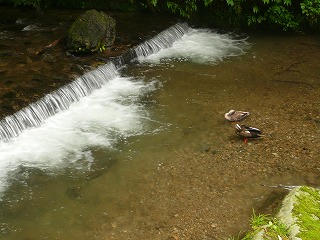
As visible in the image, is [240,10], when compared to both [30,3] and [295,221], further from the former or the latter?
[295,221]

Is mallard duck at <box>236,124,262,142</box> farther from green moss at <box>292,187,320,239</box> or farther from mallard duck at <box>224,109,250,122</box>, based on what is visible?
green moss at <box>292,187,320,239</box>

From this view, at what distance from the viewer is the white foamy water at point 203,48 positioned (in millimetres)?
11094

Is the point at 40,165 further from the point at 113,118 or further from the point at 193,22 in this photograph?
the point at 193,22

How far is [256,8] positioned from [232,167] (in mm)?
7105

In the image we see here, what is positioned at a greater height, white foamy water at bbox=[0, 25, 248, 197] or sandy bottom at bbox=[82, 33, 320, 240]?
white foamy water at bbox=[0, 25, 248, 197]

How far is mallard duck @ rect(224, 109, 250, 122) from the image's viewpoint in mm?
7863

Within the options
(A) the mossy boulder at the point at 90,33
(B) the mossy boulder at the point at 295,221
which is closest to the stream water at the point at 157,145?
(A) the mossy boulder at the point at 90,33

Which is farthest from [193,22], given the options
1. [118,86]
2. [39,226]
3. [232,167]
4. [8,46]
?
[39,226]

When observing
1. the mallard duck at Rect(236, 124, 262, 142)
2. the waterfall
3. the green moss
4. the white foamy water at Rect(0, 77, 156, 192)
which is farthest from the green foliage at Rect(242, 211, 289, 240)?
the waterfall

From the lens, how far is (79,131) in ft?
25.7

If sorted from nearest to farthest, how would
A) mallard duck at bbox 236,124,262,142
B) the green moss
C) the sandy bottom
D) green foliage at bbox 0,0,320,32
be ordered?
1. the green moss
2. the sandy bottom
3. mallard duck at bbox 236,124,262,142
4. green foliage at bbox 0,0,320,32

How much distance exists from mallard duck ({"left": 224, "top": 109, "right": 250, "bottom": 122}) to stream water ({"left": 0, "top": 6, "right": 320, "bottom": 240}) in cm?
15

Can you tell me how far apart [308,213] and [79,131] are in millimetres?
4438

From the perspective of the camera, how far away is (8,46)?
10.6m
